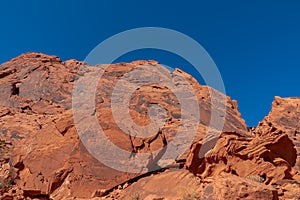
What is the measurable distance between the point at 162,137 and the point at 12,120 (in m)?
21.9

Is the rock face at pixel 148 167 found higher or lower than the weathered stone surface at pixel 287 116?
lower

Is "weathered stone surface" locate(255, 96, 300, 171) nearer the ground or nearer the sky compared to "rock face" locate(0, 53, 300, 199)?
nearer the sky

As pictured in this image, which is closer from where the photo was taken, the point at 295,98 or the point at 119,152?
the point at 119,152

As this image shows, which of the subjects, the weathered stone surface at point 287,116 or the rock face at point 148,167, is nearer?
the rock face at point 148,167

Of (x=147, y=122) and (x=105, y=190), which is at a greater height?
(x=147, y=122)

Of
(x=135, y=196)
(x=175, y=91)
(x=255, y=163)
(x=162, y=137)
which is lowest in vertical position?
(x=135, y=196)

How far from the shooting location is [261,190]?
920cm

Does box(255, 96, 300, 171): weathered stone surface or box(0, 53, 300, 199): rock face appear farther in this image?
box(255, 96, 300, 171): weathered stone surface

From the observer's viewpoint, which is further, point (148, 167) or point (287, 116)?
point (287, 116)

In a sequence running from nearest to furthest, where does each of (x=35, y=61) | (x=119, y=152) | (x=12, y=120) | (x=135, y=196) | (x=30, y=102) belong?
(x=135, y=196)
(x=119, y=152)
(x=12, y=120)
(x=30, y=102)
(x=35, y=61)

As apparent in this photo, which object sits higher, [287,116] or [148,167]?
[287,116]

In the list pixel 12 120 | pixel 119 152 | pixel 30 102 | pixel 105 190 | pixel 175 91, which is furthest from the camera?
pixel 175 91

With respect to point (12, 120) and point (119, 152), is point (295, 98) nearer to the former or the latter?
point (12, 120)

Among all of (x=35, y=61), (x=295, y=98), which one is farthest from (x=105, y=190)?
(x=35, y=61)
